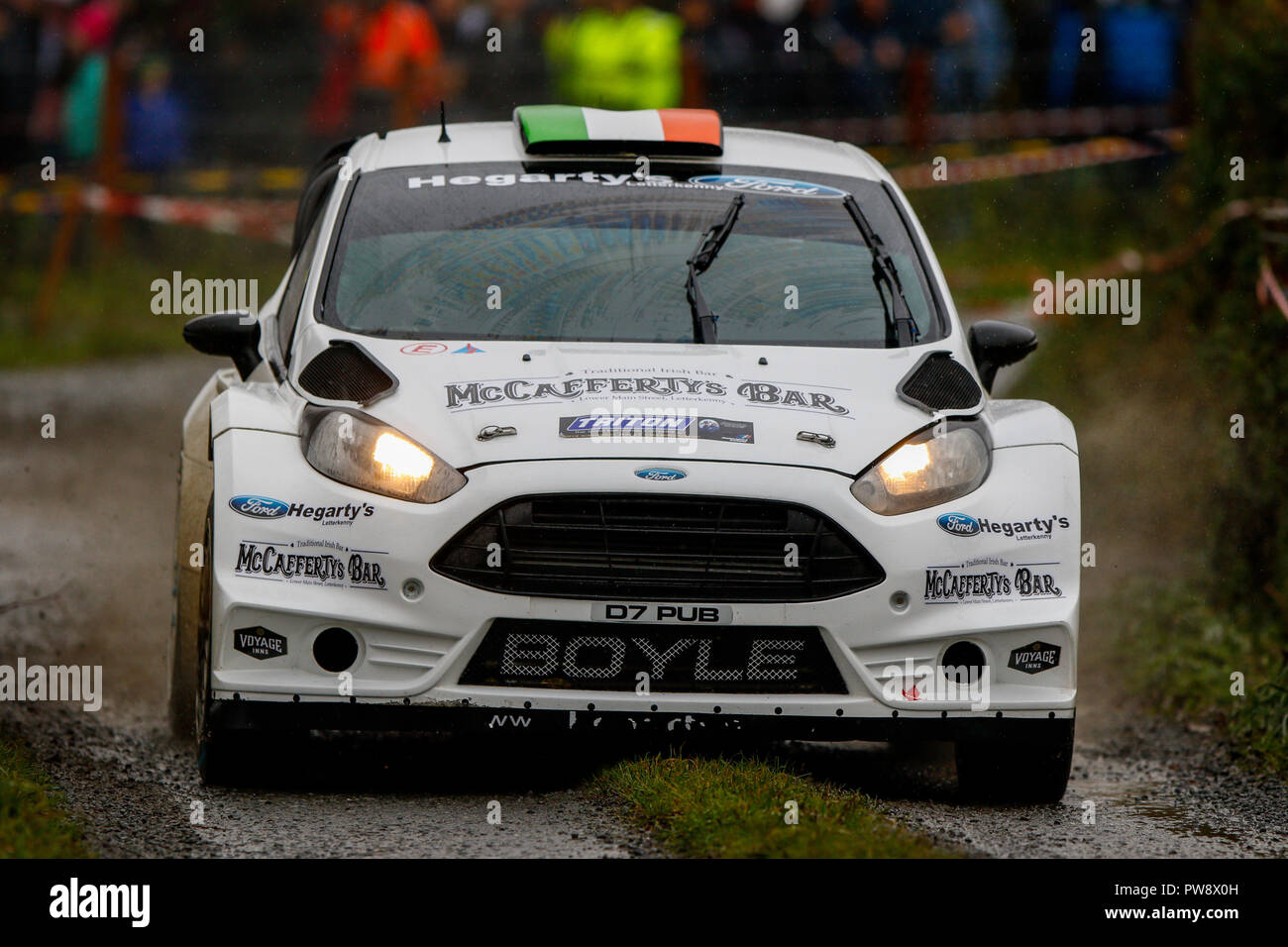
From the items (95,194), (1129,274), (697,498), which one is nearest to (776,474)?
(697,498)

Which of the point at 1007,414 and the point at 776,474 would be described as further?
the point at 1007,414

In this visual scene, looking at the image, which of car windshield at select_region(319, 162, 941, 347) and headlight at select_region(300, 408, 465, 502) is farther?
car windshield at select_region(319, 162, 941, 347)

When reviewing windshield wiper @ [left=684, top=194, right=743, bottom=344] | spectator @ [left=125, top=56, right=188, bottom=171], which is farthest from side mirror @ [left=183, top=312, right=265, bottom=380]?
spectator @ [left=125, top=56, right=188, bottom=171]

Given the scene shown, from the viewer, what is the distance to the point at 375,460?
588 cm

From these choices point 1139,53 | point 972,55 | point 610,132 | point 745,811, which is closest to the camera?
point 745,811

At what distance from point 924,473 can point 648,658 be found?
37.5 inches

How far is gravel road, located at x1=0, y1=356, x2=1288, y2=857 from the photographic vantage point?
5512mm

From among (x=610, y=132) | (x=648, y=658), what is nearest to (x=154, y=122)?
(x=610, y=132)

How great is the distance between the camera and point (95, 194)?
17594 mm

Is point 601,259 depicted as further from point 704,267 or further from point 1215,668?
point 1215,668

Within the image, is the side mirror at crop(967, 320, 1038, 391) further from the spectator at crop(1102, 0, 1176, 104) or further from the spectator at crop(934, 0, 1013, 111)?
the spectator at crop(934, 0, 1013, 111)

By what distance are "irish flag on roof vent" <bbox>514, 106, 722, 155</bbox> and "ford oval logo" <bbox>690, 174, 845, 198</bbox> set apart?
0.20 meters
